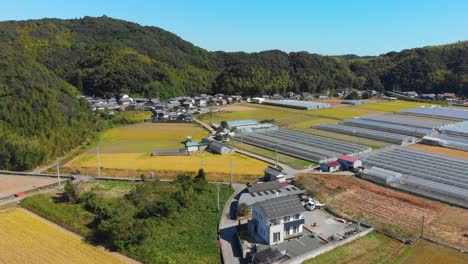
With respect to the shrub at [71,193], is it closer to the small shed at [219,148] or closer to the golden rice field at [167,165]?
the golden rice field at [167,165]

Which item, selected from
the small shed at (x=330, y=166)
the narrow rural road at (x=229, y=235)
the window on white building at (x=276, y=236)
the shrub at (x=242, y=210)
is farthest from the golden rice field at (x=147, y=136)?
the window on white building at (x=276, y=236)

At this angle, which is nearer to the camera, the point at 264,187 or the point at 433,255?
the point at 433,255

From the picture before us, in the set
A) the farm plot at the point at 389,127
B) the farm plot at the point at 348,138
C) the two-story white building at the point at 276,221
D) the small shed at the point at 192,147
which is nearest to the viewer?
the two-story white building at the point at 276,221

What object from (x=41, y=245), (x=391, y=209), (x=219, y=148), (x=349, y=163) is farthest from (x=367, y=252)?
(x=219, y=148)

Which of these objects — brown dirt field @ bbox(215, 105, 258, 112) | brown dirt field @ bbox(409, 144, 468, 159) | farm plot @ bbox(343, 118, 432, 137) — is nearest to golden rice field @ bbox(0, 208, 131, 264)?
brown dirt field @ bbox(409, 144, 468, 159)

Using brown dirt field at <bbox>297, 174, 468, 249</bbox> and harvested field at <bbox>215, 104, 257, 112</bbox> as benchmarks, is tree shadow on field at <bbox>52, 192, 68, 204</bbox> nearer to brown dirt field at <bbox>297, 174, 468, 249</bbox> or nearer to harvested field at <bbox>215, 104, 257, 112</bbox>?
brown dirt field at <bbox>297, 174, 468, 249</bbox>

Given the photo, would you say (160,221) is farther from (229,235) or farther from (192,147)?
(192,147)

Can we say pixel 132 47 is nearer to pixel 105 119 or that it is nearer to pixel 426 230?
Result: pixel 105 119
